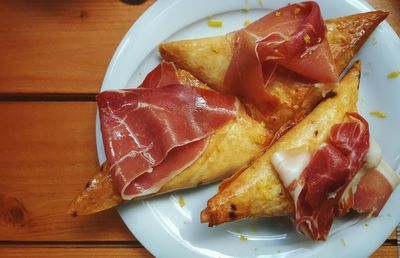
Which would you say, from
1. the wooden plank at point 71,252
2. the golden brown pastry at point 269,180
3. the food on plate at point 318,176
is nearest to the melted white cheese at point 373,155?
the food on plate at point 318,176

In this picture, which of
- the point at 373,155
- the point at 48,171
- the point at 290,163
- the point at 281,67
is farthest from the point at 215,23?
the point at 48,171

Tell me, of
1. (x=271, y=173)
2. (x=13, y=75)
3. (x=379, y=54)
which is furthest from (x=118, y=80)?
(x=379, y=54)

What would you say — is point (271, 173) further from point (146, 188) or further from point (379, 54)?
point (379, 54)

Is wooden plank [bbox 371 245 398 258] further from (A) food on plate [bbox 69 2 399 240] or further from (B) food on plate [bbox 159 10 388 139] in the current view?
(B) food on plate [bbox 159 10 388 139]

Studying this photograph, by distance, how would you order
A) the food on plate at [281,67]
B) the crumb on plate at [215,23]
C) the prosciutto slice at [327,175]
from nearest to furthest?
the prosciutto slice at [327,175], the food on plate at [281,67], the crumb on plate at [215,23]

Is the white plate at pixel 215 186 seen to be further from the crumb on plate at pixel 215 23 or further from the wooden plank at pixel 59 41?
the wooden plank at pixel 59 41

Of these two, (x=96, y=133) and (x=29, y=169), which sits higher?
(x=96, y=133)
